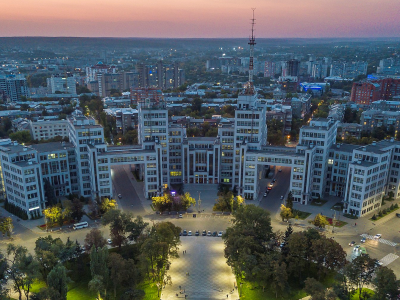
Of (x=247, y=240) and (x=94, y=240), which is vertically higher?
(x=247, y=240)

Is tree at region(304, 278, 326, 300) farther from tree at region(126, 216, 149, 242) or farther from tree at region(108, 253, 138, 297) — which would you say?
tree at region(126, 216, 149, 242)

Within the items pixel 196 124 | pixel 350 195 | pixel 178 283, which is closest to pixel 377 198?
pixel 350 195

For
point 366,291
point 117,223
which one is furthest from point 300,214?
point 117,223

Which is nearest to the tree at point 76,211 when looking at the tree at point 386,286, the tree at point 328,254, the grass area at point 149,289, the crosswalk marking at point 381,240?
the grass area at point 149,289

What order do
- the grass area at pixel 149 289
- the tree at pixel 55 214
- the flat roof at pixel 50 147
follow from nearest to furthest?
the grass area at pixel 149 289, the tree at pixel 55 214, the flat roof at pixel 50 147

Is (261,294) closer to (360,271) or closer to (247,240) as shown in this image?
(247,240)

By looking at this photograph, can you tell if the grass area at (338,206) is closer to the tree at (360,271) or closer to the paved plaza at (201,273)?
the paved plaza at (201,273)

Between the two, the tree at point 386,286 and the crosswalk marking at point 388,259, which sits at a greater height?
the tree at point 386,286
